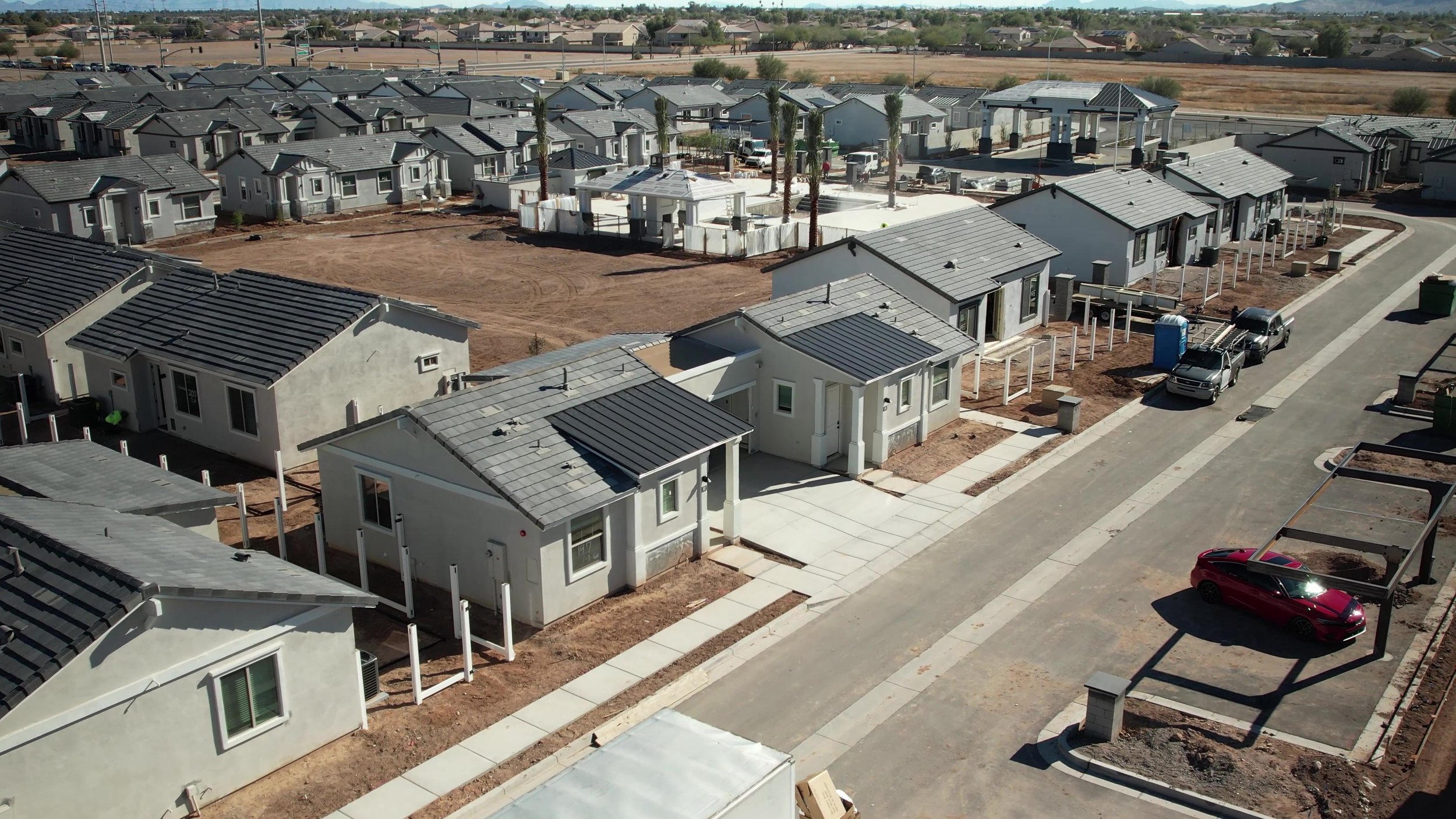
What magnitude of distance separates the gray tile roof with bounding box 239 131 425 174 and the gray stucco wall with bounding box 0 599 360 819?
173 feet

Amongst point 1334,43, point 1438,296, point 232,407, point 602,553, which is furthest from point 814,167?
point 1334,43

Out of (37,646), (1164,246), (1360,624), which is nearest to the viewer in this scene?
(37,646)

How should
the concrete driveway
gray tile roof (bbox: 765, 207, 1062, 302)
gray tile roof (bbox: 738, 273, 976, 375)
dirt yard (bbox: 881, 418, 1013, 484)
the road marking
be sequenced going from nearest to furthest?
the road marking < the concrete driveway < dirt yard (bbox: 881, 418, 1013, 484) < gray tile roof (bbox: 738, 273, 976, 375) < gray tile roof (bbox: 765, 207, 1062, 302)

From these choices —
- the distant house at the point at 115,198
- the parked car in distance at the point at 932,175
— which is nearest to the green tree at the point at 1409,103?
the parked car in distance at the point at 932,175

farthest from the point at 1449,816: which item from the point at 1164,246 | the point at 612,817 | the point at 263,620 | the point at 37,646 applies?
the point at 1164,246

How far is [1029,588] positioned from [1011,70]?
5866 inches

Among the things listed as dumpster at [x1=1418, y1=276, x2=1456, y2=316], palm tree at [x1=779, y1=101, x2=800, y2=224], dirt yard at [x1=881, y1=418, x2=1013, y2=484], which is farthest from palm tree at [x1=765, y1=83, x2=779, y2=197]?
dirt yard at [x1=881, y1=418, x2=1013, y2=484]

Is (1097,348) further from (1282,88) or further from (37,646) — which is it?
(1282,88)

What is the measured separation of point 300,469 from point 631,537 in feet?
37.0

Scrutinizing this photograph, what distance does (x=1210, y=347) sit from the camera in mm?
36438

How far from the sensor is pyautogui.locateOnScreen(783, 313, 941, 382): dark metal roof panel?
94.9 ft

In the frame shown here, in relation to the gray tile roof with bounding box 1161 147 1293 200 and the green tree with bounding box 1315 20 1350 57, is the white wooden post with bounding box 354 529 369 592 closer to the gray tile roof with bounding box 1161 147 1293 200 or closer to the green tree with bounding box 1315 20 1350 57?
the gray tile roof with bounding box 1161 147 1293 200

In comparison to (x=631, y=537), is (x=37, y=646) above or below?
above

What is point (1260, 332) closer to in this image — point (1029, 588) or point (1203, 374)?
point (1203, 374)
